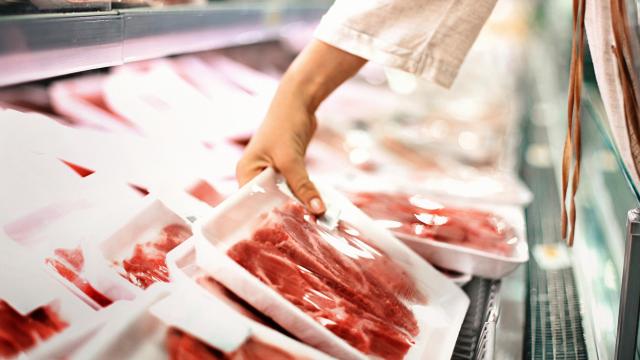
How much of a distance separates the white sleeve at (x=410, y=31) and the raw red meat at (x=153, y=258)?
54cm

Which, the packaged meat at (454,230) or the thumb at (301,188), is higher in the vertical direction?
the thumb at (301,188)

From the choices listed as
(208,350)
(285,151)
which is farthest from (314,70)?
(208,350)

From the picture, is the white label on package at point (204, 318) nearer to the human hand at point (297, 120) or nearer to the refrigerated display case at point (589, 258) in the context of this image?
the human hand at point (297, 120)

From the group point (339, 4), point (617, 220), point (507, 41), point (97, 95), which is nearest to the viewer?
point (339, 4)

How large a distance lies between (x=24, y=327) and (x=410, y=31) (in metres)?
0.94

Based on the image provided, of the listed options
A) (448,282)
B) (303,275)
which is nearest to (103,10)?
(303,275)

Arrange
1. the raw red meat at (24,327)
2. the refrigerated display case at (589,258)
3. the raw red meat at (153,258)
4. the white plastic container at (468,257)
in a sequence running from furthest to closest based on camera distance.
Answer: the white plastic container at (468,257), the refrigerated display case at (589,258), the raw red meat at (153,258), the raw red meat at (24,327)

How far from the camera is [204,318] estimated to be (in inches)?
37.1

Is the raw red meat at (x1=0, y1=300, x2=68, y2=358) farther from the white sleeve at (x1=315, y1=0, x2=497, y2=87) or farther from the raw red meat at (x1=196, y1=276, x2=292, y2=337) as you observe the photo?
the white sleeve at (x1=315, y1=0, x2=497, y2=87)

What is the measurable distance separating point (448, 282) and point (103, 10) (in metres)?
0.95

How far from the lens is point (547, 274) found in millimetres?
1749

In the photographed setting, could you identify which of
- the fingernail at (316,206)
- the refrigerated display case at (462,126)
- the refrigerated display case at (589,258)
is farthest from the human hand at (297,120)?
the refrigerated display case at (589,258)

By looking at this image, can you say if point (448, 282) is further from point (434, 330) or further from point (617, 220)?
point (617, 220)

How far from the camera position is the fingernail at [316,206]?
131 cm
